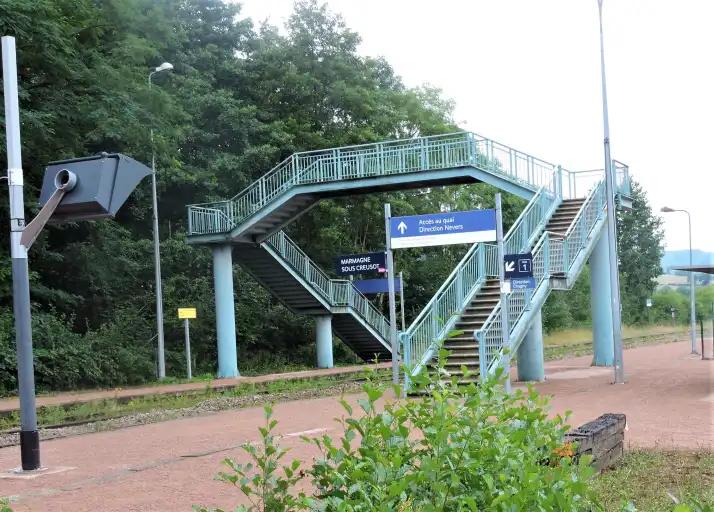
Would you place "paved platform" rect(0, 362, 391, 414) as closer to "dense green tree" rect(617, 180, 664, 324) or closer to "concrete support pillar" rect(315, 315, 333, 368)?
"concrete support pillar" rect(315, 315, 333, 368)

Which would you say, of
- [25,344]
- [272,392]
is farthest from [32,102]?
[25,344]

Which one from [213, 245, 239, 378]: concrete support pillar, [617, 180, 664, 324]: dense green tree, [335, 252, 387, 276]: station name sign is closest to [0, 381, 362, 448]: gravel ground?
[335, 252, 387, 276]: station name sign

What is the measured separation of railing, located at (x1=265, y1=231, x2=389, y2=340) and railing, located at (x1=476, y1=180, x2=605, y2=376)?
325 inches

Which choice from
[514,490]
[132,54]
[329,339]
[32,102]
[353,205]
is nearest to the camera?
[514,490]

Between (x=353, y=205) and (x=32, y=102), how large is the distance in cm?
1715

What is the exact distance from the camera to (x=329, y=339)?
31.5 m

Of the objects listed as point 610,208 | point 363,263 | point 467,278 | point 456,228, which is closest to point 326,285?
point 467,278

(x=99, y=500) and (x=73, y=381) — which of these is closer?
(x=99, y=500)

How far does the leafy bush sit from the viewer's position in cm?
353

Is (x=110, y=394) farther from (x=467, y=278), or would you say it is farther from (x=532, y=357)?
(x=532, y=357)

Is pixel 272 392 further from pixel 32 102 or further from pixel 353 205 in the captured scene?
pixel 353 205

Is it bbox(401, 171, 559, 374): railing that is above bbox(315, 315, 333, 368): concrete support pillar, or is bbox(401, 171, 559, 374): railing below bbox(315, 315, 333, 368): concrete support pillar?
above

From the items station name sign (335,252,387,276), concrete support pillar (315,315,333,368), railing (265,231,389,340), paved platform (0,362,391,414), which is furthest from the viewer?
concrete support pillar (315,315,333,368)

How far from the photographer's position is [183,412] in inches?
677
